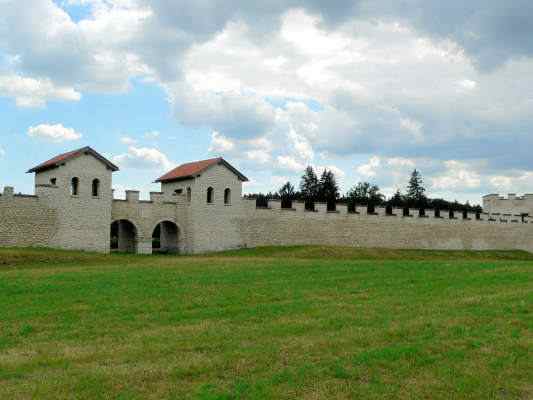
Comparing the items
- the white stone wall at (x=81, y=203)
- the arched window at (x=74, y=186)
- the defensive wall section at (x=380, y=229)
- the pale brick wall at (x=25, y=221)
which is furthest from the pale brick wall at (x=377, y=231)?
the pale brick wall at (x=25, y=221)

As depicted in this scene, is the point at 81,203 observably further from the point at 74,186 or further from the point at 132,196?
the point at 132,196

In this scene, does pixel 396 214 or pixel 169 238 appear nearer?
pixel 169 238

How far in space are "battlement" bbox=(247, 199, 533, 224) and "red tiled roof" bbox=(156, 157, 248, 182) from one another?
117 inches

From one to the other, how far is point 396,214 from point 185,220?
19.6 m

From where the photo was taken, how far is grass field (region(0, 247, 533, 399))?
23.8 ft

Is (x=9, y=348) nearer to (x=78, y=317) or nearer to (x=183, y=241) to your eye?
(x=78, y=317)

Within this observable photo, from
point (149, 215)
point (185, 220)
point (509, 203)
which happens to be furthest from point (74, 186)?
point (509, 203)

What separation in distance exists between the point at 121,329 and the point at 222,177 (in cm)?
2985

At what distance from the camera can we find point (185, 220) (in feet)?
128

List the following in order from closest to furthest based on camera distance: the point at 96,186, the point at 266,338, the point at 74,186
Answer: the point at 266,338 < the point at 74,186 < the point at 96,186

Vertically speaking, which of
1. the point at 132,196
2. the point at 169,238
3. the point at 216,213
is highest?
the point at 132,196

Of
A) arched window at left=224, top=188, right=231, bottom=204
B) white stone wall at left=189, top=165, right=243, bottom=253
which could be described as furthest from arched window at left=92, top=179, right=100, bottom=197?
arched window at left=224, top=188, right=231, bottom=204

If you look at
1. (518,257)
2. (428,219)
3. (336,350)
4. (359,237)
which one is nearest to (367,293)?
(336,350)

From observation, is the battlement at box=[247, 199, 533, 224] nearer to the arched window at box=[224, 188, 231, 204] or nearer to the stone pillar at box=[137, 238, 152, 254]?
the arched window at box=[224, 188, 231, 204]
